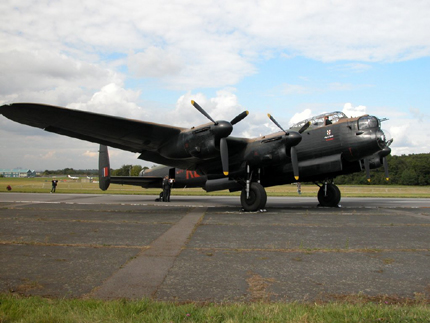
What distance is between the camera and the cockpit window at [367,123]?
13.7m

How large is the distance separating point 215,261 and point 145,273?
4.16ft

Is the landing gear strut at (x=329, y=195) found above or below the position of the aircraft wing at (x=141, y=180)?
below

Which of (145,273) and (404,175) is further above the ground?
(145,273)

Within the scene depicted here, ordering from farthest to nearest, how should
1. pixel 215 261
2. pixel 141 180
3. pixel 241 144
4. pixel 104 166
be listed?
pixel 104 166
pixel 141 180
pixel 241 144
pixel 215 261

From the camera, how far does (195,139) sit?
42.1 ft

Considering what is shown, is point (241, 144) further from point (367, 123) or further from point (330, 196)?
point (330, 196)

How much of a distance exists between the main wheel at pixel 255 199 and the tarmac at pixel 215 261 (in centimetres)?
403

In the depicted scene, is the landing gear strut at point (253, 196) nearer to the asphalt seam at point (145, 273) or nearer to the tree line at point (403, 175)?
the asphalt seam at point (145, 273)

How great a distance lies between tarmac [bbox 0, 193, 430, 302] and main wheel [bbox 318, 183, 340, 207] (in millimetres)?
6854

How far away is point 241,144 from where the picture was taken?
551 inches

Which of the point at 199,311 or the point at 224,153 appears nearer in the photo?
the point at 199,311

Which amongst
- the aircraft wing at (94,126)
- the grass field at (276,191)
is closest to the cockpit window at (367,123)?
the aircraft wing at (94,126)

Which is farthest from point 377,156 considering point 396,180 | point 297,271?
point 396,180

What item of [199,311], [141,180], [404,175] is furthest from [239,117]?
[404,175]
